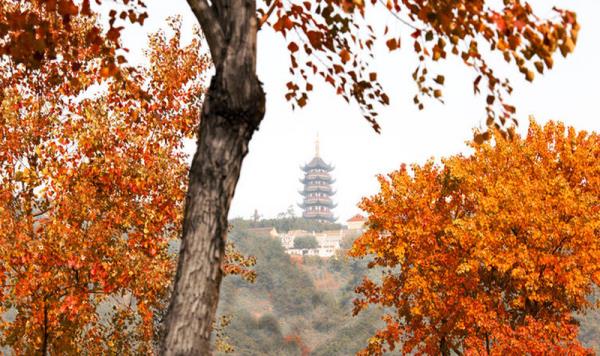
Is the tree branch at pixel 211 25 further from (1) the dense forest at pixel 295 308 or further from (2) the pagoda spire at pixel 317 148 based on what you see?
(2) the pagoda spire at pixel 317 148

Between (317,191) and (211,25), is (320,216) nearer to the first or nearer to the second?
(317,191)

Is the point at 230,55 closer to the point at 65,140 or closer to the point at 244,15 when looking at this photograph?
the point at 244,15

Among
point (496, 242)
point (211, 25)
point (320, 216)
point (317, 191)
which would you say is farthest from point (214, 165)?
point (317, 191)

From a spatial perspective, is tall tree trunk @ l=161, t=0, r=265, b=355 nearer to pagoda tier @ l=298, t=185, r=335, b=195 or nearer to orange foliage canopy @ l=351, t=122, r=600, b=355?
orange foliage canopy @ l=351, t=122, r=600, b=355

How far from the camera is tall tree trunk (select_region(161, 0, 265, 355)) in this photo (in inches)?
177

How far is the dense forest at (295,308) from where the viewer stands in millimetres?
87438

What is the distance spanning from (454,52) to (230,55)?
2004mm

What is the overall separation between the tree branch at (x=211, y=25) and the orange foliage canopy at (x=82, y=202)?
4453 mm

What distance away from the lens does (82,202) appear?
414 inches

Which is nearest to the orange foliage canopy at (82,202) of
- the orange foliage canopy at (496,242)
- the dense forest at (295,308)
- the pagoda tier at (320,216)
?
the orange foliage canopy at (496,242)

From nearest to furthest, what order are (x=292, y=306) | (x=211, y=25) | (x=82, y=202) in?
(x=211, y=25) < (x=82, y=202) < (x=292, y=306)

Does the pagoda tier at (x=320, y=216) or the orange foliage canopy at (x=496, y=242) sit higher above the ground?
the pagoda tier at (x=320, y=216)

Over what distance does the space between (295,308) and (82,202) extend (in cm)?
10559

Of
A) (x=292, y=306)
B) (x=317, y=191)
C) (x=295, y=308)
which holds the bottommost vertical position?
(x=295, y=308)
